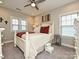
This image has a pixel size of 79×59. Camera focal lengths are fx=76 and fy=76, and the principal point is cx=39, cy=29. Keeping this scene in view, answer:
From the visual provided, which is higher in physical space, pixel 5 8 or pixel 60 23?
pixel 5 8

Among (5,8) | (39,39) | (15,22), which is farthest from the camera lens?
(15,22)

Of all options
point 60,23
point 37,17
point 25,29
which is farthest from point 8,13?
point 60,23

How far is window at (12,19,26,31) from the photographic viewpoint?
21.4 feet

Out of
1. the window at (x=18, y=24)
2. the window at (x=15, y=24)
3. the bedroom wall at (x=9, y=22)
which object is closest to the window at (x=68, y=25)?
the window at (x=18, y=24)

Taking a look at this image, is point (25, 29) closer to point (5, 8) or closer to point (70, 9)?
point (5, 8)

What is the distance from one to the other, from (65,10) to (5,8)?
14.8 ft

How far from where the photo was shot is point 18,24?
6.84 m

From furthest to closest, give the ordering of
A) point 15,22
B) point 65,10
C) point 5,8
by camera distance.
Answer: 1. point 15,22
2. point 5,8
3. point 65,10

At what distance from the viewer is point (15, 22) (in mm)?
6598

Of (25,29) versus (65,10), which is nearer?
(65,10)

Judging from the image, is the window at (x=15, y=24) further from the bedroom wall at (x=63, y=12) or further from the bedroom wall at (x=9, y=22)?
the bedroom wall at (x=63, y=12)

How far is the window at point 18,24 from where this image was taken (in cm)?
653

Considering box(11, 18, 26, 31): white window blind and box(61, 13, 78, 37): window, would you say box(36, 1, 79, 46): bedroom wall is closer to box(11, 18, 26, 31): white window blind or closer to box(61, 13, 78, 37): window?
box(61, 13, 78, 37): window

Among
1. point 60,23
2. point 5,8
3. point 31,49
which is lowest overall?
point 31,49
